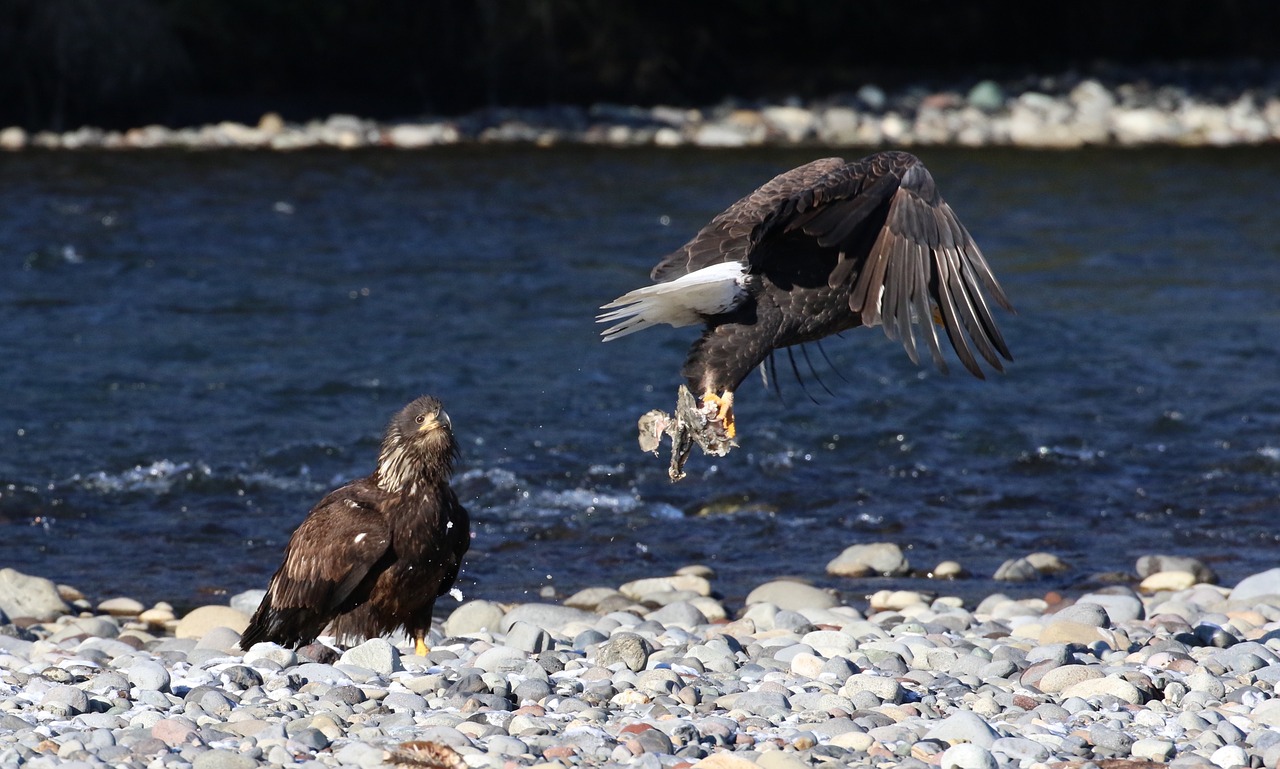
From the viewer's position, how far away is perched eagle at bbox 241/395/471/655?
4.88 m

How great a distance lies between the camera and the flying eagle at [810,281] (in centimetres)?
467

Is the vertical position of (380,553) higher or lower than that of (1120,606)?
higher

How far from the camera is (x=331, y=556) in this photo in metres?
4.87

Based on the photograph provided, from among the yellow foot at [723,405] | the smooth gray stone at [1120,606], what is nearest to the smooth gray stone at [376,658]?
the yellow foot at [723,405]

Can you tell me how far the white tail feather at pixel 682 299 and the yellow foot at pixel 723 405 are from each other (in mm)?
244

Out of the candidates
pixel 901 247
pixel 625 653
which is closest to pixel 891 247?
pixel 901 247

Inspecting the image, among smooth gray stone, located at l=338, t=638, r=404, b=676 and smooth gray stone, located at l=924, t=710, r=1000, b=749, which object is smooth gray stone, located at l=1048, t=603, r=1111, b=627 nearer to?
smooth gray stone, located at l=924, t=710, r=1000, b=749

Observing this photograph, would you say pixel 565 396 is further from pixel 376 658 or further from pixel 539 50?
pixel 539 50

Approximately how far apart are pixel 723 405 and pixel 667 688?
0.96 meters

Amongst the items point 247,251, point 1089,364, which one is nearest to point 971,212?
point 1089,364

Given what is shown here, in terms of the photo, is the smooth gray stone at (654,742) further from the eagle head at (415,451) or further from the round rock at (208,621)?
the round rock at (208,621)

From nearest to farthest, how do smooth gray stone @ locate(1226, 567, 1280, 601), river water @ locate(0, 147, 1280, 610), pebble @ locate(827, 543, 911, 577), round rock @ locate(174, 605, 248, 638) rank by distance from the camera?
round rock @ locate(174, 605, 248, 638) → smooth gray stone @ locate(1226, 567, 1280, 601) → pebble @ locate(827, 543, 911, 577) → river water @ locate(0, 147, 1280, 610)

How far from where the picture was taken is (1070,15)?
88.1 ft

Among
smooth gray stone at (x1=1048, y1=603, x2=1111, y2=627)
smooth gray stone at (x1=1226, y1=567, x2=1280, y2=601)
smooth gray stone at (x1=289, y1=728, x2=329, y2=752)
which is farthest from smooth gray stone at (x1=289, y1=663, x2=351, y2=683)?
smooth gray stone at (x1=1226, y1=567, x2=1280, y2=601)
